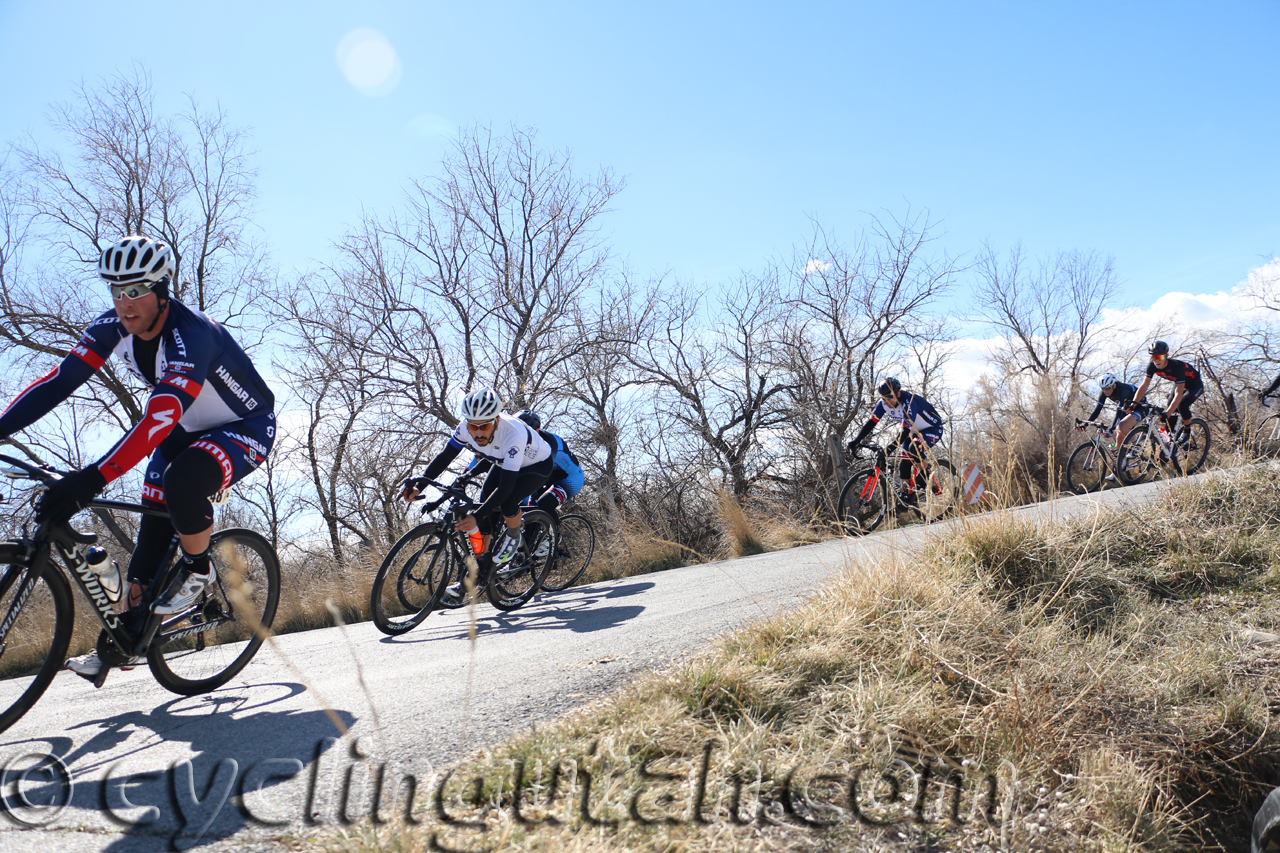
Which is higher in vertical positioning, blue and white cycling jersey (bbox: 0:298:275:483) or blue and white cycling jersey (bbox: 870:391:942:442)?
blue and white cycling jersey (bbox: 0:298:275:483)

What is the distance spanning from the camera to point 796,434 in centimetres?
1617

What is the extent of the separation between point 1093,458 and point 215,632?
1276 centimetres

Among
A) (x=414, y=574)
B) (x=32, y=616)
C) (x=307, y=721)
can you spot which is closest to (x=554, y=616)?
(x=414, y=574)

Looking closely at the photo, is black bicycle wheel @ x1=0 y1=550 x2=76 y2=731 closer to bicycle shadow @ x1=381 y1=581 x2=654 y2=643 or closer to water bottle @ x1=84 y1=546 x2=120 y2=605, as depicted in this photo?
water bottle @ x1=84 y1=546 x2=120 y2=605

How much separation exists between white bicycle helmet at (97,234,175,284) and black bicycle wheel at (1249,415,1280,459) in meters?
7.51

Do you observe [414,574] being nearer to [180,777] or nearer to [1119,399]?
[180,777]

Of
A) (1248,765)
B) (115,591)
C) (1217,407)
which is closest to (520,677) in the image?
(115,591)

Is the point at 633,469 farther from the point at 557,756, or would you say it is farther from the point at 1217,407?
the point at 557,756

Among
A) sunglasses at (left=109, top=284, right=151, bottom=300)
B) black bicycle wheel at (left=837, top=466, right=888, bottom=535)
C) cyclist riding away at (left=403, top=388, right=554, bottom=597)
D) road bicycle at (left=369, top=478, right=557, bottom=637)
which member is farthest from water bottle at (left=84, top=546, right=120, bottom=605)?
black bicycle wheel at (left=837, top=466, right=888, bottom=535)

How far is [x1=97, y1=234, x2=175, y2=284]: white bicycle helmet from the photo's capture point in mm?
3354

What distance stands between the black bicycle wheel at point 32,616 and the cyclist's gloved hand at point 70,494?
0.18 meters

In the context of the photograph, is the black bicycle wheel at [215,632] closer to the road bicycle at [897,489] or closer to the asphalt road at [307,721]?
the asphalt road at [307,721]

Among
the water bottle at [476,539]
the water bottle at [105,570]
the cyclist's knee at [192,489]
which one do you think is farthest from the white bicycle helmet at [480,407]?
the water bottle at [105,570]

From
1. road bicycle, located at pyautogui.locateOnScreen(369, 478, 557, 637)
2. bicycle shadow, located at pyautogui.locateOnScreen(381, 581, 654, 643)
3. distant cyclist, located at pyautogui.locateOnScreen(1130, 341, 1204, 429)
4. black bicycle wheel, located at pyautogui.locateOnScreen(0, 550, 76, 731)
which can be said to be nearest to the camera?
black bicycle wheel, located at pyautogui.locateOnScreen(0, 550, 76, 731)
